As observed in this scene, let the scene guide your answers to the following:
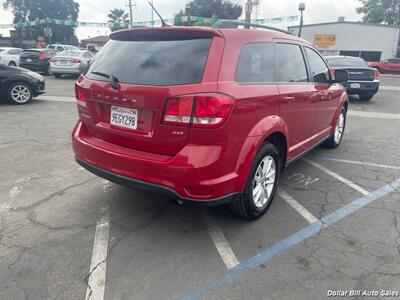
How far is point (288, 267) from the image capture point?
2604 mm

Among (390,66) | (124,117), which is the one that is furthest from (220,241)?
(390,66)

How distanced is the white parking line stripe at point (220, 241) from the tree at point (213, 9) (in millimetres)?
41528

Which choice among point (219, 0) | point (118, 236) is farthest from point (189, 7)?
point (118, 236)

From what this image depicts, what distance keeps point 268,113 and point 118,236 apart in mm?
1766

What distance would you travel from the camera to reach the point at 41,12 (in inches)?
2126

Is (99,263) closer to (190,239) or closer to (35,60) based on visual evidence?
(190,239)

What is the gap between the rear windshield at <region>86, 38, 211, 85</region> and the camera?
8.46 feet

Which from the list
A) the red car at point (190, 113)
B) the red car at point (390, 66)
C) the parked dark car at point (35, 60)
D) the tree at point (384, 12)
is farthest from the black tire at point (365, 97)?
the tree at point (384, 12)

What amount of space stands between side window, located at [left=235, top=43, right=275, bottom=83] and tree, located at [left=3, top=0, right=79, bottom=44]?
5651 centimetres

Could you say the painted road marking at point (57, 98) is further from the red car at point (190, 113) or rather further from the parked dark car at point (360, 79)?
the parked dark car at point (360, 79)

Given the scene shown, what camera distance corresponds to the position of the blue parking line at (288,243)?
7.91 feet

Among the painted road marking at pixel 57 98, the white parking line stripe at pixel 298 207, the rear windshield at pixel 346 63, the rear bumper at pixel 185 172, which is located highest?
the rear windshield at pixel 346 63

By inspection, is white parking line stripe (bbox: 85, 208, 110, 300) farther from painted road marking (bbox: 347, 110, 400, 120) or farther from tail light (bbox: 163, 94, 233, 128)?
painted road marking (bbox: 347, 110, 400, 120)

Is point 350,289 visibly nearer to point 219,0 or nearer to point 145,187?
point 145,187
